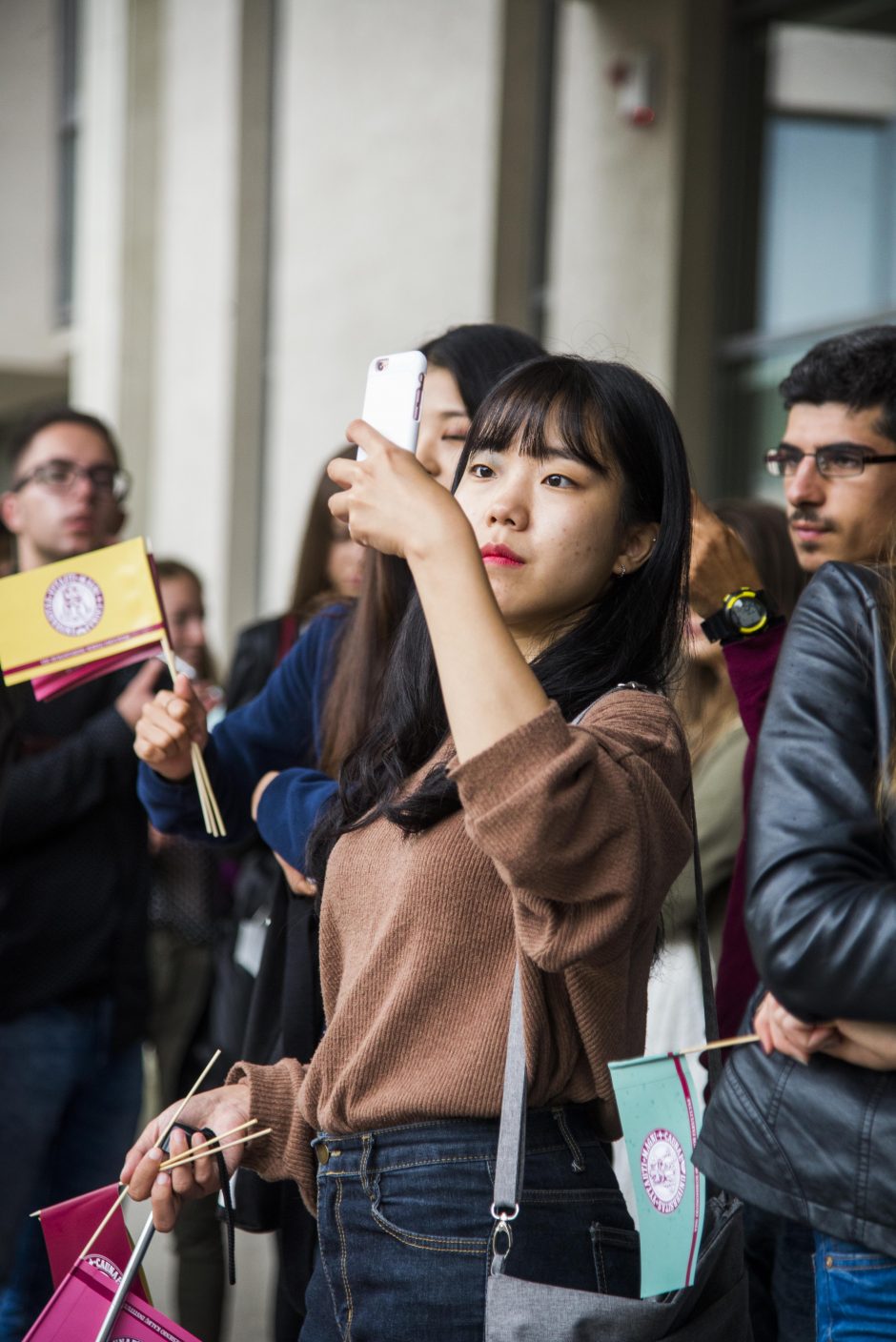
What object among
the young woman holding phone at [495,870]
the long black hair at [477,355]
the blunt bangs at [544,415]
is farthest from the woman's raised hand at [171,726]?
the blunt bangs at [544,415]

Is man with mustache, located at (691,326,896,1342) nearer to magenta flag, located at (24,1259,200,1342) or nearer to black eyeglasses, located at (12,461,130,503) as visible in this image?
magenta flag, located at (24,1259,200,1342)

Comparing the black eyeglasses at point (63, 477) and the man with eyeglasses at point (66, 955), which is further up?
the black eyeglasses at point (63, 477)

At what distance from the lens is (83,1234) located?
2098 mm

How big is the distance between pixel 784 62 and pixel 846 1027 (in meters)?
5.90

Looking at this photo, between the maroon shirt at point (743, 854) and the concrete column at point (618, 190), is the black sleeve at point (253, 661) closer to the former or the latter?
the maroon shirt at point (743, 854)

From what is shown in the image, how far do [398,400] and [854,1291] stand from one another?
108cm

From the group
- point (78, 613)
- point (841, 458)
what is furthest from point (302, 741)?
point (841, 458)

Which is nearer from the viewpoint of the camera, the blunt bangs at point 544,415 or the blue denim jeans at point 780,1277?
the blunt bangs at point 544,415

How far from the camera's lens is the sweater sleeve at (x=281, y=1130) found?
2.08 metres

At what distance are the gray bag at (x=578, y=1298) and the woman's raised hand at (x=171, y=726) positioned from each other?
3.38ft

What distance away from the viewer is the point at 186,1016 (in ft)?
16.2

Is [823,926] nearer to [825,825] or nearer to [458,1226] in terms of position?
[825,825]

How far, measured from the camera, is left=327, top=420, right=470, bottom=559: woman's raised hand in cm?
165

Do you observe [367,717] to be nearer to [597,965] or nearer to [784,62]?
[597,965]
